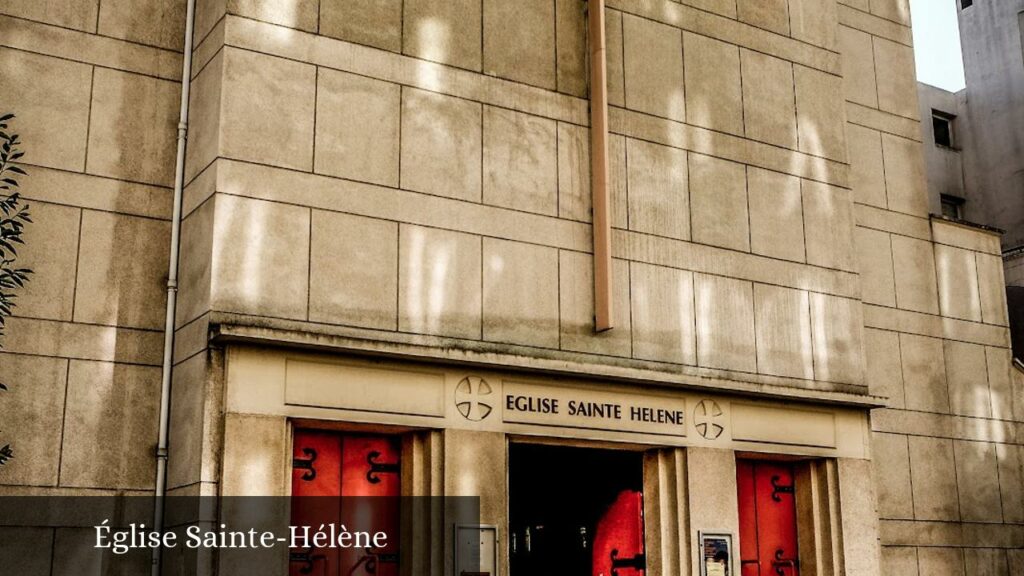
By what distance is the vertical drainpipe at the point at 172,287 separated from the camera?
13.7 metres

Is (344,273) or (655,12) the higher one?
(655,12)

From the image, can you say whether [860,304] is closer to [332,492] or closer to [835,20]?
[835,20]

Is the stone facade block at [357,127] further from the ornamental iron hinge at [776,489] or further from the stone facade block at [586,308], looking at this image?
the ornamental iron hinge at [776,489]

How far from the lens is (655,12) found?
17750mm

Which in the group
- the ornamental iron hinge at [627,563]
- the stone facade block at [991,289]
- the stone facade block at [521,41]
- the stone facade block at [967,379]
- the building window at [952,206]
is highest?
the building window at [952,206]

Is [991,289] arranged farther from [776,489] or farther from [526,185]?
[526,185]

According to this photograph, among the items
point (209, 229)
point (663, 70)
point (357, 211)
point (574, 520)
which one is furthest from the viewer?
point (574, 520)

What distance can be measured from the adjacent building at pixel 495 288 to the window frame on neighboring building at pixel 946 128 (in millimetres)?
15591

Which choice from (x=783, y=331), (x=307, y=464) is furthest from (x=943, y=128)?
(x=307, y=464)

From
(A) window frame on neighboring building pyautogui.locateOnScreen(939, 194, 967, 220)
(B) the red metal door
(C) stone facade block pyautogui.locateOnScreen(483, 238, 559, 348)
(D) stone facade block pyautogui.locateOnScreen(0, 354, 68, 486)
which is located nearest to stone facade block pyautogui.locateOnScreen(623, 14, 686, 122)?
(C) stone facade block pyautogui.locateOnScreen(483, 238, 559, 348)

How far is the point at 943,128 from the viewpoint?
35625 millimetres

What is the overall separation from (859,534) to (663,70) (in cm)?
748

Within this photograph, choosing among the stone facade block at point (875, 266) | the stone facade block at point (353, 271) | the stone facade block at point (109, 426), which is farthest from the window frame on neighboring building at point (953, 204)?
the stone facade block at point (109, 426)

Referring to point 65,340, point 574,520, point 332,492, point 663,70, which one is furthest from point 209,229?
point 574,520
